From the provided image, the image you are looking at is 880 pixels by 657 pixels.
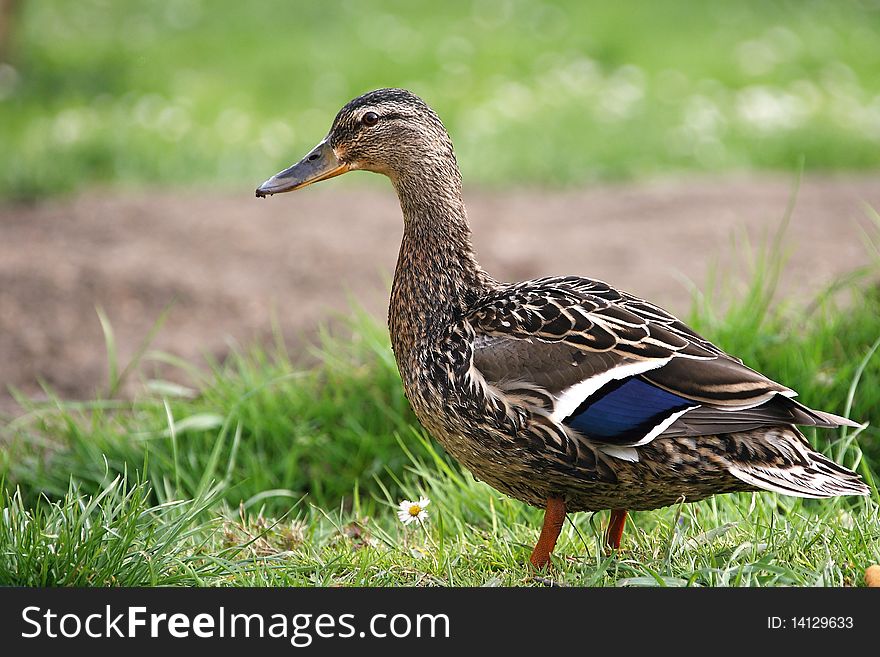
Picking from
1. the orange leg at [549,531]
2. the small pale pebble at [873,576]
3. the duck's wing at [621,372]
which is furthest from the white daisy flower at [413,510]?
the small pale pebble at [873,576]

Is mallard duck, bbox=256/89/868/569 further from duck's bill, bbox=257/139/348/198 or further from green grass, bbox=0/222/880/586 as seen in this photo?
green grass, bbox=0/222/880/586

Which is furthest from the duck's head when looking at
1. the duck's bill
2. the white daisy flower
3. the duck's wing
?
the white daisy flower

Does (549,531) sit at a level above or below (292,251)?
below

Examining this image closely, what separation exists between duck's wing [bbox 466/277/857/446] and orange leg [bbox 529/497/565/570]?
0.82ft

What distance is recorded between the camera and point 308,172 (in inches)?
130

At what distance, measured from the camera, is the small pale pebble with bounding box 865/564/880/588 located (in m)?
2.72

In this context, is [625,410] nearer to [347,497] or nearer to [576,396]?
[576,396]

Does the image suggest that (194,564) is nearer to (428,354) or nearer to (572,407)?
(428,354)

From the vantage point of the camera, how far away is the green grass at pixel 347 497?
288 cm

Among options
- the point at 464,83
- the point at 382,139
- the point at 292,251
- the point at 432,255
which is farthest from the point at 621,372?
the point at 464,83

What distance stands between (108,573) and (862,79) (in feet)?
34.7

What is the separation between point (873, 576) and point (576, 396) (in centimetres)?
85

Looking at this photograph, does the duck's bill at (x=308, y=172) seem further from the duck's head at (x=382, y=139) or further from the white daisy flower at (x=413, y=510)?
the white daisy flower at (x=413, y=510)

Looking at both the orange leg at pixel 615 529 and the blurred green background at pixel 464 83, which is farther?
the blurred green background at pixel 464 83
